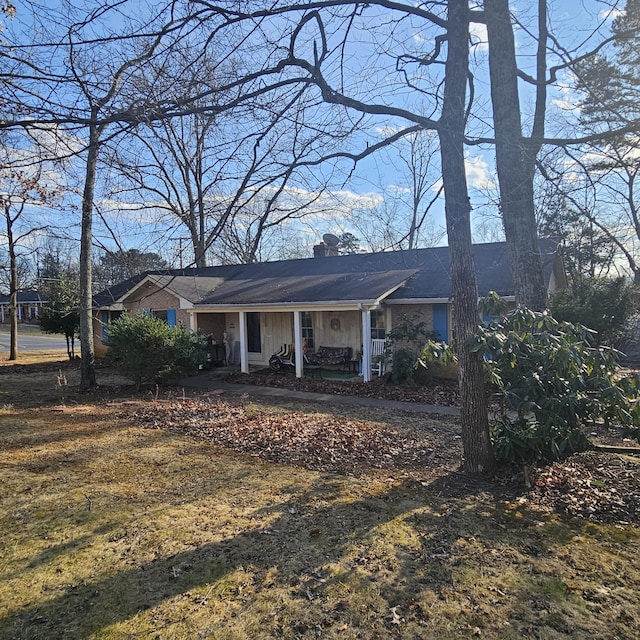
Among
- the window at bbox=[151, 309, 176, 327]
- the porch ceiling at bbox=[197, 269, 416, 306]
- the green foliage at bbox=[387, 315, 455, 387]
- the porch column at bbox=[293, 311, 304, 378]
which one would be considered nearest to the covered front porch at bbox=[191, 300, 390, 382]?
the porch column at bbox=[293, 311, 304, 378]

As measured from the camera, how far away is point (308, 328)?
16.0 meters

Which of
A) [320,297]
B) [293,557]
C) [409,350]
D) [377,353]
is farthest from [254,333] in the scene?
[293,557]

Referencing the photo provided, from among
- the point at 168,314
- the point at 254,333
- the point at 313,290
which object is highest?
the point at 313,290

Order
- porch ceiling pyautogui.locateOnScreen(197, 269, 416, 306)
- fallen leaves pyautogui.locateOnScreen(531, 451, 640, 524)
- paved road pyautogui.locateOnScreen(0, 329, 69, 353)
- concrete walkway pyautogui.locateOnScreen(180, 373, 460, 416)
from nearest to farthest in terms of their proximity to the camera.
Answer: fallen leaves pyautogui.locateOnScreen(531, 451, 640, 524)
concrete walkway pyautogui.locateOnScreen(180, 373, 460, 416)
porch ceiling pyautogui.locateOnScreen(197, 269, 416, 306)
paved road pyautogui.locateOnScreen(0, 329, 69, 353)

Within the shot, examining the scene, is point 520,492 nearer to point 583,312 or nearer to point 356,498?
point 356,498

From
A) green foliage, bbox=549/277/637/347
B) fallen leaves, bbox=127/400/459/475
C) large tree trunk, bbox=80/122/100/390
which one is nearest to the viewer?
fallen leaves, bbox=127/400/459/475

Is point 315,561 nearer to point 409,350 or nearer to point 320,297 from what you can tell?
point 409,350

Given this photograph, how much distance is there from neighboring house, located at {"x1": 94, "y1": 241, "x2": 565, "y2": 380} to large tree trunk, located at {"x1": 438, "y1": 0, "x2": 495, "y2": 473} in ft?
22.7

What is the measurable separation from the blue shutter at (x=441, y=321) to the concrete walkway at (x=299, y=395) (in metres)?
3.45

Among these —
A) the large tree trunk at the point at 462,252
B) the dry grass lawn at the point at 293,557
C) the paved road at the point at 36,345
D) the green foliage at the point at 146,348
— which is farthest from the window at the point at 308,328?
the paved road at the point at 36,345

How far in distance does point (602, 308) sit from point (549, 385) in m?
9.71

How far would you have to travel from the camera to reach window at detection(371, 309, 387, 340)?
46.4 feet

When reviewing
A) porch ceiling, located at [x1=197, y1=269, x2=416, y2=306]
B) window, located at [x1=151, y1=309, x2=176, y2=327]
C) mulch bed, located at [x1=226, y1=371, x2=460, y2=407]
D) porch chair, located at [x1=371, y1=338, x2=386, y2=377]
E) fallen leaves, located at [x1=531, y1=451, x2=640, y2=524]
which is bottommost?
fallen leaves, located at [x1=531, y1=451, x2=640, y2=524]

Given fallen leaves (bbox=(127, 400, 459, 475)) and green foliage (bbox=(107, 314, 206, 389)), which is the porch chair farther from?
green foliage (bbox=(107, 314, 206, 389))
